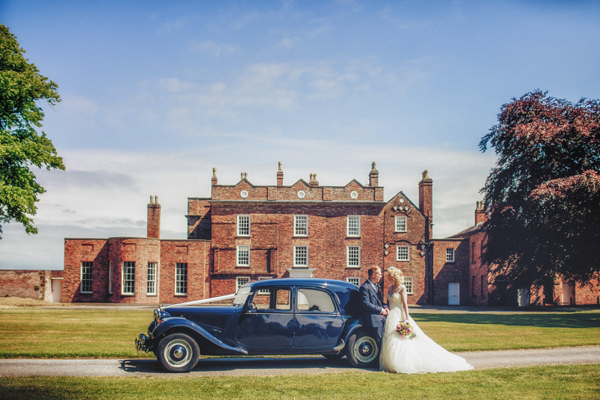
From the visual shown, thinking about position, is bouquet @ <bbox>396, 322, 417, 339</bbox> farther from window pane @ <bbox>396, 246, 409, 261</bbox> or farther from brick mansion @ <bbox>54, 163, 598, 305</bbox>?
window pane @ <bbox>396, 246, 409, 261</bbox>

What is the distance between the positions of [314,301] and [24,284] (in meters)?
39.9

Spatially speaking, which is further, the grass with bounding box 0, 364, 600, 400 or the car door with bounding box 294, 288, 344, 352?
the car door with bounding box 294, 288, 344, 352

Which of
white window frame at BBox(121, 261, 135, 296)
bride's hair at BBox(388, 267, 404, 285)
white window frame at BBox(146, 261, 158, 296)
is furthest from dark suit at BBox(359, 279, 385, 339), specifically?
white window frame at BBox(146, 261, 158, 296)

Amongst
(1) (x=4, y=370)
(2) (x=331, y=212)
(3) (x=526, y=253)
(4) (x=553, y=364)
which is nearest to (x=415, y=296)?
(2) (x=331, y=212)

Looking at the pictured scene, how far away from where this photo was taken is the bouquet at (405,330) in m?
10.8

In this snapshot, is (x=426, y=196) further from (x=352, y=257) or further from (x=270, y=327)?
(x=270, y=327)

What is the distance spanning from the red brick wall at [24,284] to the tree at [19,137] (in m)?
19.5

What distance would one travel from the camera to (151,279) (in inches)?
1759

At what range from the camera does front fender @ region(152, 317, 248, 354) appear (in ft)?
35.1

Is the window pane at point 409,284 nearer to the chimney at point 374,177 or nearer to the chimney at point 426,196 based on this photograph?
the chimney at point 426,196

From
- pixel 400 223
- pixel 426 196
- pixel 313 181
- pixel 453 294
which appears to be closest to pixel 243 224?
pixel 313 181

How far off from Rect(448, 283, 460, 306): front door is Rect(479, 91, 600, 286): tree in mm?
12418

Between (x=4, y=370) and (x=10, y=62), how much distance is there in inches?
802

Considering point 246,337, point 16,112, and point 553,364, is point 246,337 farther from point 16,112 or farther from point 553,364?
point 16,112
